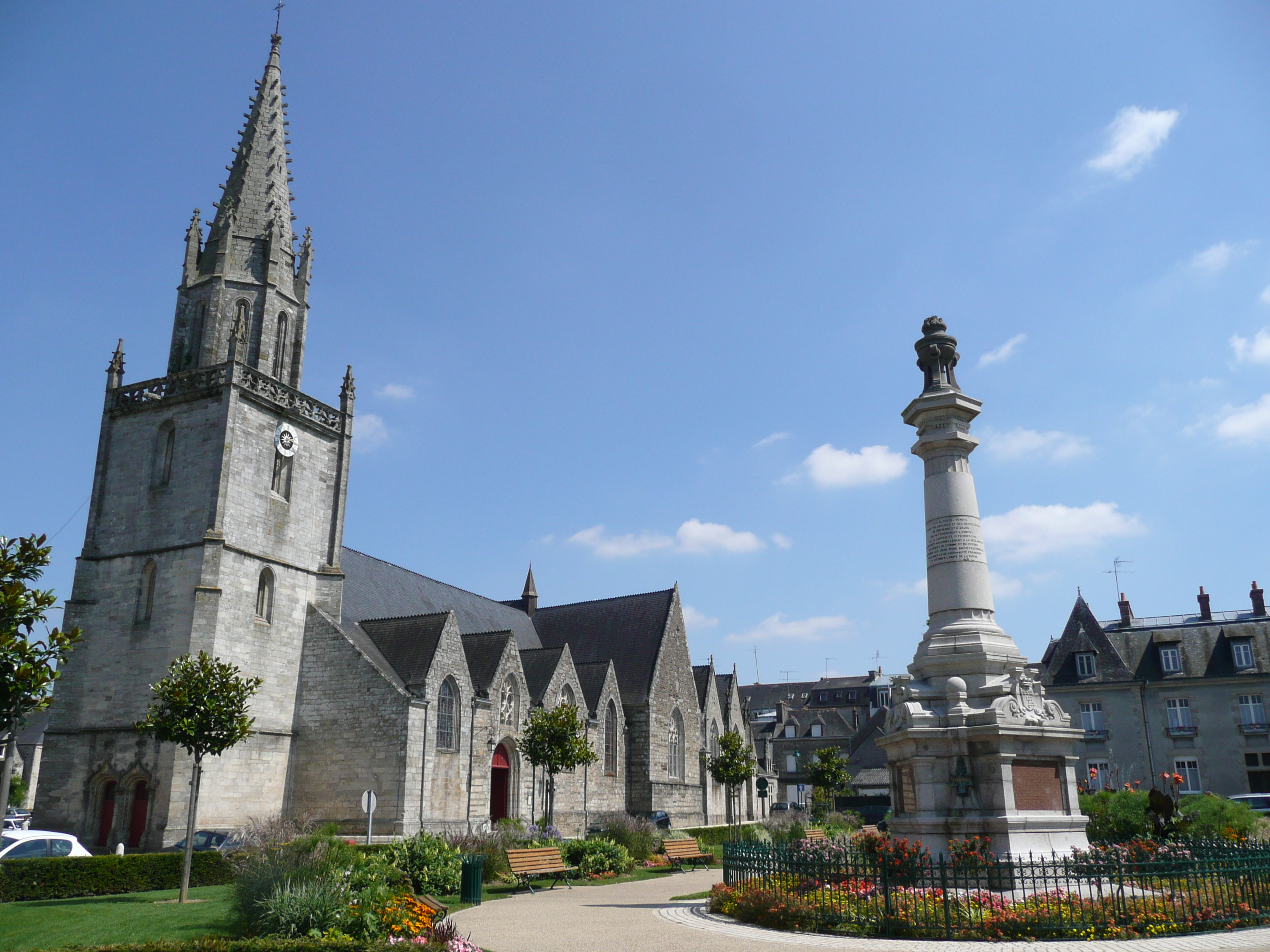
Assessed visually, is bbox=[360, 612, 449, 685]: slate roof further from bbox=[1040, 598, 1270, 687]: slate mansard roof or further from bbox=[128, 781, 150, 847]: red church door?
bbox=[1040, 598, 1270, 687]: slate mansard roof

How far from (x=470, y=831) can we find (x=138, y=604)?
11.9m

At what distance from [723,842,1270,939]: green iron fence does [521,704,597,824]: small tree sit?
17.9m

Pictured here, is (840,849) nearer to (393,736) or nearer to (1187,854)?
(1187,854)

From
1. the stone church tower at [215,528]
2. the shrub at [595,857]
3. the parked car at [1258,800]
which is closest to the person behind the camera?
the shrub at [595,857]

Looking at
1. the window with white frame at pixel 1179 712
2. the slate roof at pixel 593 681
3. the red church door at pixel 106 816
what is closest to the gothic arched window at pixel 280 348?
the red church door at pixel 106 816

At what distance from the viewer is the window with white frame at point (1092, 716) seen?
132 ft

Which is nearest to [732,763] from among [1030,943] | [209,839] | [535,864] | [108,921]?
[209,839]

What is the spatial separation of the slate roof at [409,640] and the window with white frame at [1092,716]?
91.6ft

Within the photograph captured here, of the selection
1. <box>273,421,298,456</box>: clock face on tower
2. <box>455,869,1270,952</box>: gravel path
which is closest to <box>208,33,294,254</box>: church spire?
<box>273,421,298,456</box>: clock face on tower

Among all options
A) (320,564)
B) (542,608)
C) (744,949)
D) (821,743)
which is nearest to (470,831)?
(320,564)

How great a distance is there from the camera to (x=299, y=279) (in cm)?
3331

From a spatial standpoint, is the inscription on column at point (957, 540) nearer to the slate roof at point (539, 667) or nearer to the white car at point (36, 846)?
the white car at point (36, 846)

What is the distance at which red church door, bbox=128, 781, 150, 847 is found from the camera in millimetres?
25578

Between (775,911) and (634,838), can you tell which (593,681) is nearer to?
(634,838)
